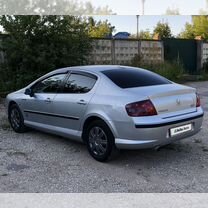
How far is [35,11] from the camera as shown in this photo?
9.18 m

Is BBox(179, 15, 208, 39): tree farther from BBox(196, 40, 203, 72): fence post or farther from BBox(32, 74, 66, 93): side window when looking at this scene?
BBox(32, 74, 66, 93): side window

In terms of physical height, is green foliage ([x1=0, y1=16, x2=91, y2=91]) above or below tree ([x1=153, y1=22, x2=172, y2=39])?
below

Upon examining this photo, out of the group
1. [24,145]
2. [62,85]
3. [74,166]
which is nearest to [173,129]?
[74,166]

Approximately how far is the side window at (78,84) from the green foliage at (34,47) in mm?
5258

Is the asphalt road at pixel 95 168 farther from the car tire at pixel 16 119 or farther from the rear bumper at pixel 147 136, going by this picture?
the car tire at pixel 16 119

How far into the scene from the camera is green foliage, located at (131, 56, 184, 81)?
15.0m

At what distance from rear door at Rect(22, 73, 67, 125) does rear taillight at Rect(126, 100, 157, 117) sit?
1.72 meters

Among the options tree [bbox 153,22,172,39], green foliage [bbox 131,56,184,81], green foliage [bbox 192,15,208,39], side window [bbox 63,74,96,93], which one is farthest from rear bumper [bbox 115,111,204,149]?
green foliage [bbox 192,15,208,39]

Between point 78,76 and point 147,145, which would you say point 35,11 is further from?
point 147,145

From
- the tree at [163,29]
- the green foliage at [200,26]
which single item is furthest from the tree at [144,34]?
the green foliage at [200,26]

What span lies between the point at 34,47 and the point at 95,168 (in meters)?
7.08

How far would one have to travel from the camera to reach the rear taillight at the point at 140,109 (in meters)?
4.60

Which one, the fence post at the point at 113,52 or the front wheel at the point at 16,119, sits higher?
the fence post at the point at 113,52

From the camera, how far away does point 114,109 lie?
4758 millimetres
